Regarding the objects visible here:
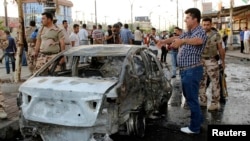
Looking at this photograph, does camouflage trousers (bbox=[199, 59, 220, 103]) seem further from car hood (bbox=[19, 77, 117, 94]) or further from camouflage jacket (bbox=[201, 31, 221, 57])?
car hood (bbox=[19, 77, 117, 94])

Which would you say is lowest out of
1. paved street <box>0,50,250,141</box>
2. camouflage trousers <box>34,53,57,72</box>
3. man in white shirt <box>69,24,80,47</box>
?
paved street <box>0,50,250,141</box>

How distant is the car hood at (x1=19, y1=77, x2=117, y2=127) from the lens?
4539 millimetres

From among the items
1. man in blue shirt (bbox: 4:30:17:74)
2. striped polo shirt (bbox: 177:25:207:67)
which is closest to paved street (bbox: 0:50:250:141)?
striped polo shirt (bbox: 177:25:207:67)

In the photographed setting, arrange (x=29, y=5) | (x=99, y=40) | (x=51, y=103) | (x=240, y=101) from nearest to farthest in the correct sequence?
(x=51, y=103) → (x=240, y=101) → (x=99, y=40) → (x=29, y=5)

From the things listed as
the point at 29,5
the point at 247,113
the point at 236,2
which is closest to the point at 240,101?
the point at 247,113

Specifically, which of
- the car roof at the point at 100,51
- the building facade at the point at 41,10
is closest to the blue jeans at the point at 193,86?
the car roof at the point at 100,51

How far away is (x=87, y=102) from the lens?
179 inches

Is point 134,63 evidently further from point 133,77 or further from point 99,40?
point 99,40

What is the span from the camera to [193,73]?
550 cm

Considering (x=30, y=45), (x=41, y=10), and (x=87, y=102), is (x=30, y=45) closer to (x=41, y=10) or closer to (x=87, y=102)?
(x=87, y=102)

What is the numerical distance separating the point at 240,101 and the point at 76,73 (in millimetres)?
4179

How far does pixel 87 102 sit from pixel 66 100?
11.4 inches

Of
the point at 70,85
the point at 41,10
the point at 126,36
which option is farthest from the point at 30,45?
the point at 41,10

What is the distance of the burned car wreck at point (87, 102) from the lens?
4.58 m
